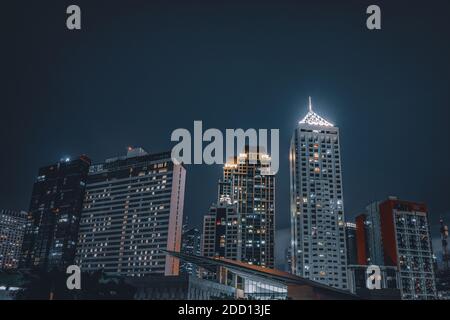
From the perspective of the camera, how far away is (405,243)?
178 meters

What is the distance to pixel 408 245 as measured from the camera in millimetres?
177750

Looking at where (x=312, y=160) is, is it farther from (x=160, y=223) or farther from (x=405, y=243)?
(x=160, y=223)

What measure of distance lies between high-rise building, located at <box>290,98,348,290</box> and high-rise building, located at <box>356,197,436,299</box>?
21.8 meters

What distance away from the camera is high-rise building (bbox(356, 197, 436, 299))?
559 ft

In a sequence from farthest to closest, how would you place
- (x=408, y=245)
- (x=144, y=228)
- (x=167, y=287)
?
1. (x=144, y=228)
2. (x=408, y=245)
3. (x=167, y=287)

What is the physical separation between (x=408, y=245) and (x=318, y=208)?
1575 inches

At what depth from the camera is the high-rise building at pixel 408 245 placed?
559 ft

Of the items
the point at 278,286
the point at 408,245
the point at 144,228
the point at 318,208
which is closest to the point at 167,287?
the point at 278,286

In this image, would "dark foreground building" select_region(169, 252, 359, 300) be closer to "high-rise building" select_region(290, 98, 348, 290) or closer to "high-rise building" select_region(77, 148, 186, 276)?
"high-rise building" select_region(290, 98, 348, 290)

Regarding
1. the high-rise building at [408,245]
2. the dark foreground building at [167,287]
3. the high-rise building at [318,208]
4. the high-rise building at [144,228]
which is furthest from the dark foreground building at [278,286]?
the high-rise building at [408,245]

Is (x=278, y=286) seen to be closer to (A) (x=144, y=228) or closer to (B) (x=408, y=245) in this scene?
(A) (x=144, y=228)

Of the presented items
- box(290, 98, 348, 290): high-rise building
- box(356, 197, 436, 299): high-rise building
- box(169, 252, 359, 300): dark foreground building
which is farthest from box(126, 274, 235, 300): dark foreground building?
box(356, 197, 436, 299): high-rise building
